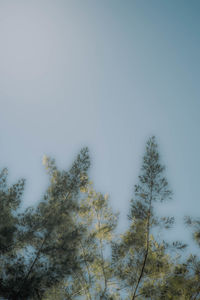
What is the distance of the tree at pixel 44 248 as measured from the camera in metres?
7.98

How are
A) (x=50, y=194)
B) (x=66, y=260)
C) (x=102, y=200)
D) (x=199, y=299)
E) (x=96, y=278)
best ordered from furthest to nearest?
(x=102, y=200)
(x=50, y=194)
(x=96, y=278)
(x=66, y=260)
(x=199, y=299)

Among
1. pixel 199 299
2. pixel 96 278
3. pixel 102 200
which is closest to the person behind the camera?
pixel 199 299

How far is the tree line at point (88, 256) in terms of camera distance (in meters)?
8.15

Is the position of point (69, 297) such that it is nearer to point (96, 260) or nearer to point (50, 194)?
point (96, 260)

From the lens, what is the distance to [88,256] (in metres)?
9.26

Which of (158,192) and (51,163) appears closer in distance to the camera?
(158,192)

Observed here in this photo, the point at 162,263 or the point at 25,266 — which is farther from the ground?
the point at 162,263

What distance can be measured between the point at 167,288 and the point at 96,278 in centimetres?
309

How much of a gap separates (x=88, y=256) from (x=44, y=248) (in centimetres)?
205

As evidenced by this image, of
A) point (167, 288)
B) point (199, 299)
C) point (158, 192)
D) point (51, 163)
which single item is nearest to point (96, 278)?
point (167, 288)

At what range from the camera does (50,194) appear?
33.9 ft

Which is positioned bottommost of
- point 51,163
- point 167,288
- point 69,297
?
point 69,297

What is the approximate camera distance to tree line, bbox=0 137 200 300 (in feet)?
26.7

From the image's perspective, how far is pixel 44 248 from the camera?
8562mm
